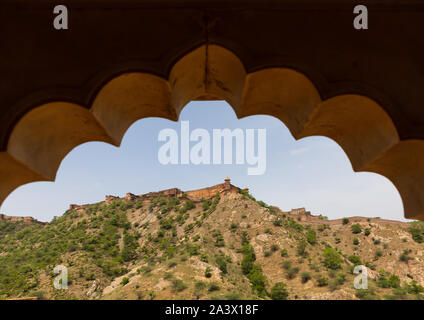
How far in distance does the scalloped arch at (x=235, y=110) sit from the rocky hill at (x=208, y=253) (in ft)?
146

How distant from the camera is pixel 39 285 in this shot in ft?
162

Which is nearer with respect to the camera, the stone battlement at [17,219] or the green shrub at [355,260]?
the green shrub at [355,260]

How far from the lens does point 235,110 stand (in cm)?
255

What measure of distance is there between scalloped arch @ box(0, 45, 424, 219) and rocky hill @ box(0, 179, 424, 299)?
44.4m

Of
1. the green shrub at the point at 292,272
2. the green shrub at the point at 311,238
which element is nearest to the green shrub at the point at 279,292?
the green shrub at the point at 292,272

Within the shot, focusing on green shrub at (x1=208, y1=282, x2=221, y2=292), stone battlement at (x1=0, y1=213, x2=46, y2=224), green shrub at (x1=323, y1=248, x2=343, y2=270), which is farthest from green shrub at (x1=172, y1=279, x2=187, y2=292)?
stone battlement at (x1=0, y1=213, x2=46, y2=224)

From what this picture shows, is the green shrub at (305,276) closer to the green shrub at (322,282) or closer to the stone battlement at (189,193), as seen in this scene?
the green shrub at (322,282)

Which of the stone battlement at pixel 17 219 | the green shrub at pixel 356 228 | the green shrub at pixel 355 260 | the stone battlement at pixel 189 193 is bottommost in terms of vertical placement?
the green shrub at pixel 355 260

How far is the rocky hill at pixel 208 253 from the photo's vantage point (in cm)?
4856

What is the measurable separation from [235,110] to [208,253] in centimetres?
5568

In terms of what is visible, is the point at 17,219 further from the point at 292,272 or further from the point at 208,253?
the point at 292,272

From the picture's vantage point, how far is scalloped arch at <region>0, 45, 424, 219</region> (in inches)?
81.2

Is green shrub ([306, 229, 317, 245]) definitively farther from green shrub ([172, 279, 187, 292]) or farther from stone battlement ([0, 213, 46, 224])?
stone battlement ([0, 213, 46, 224])
